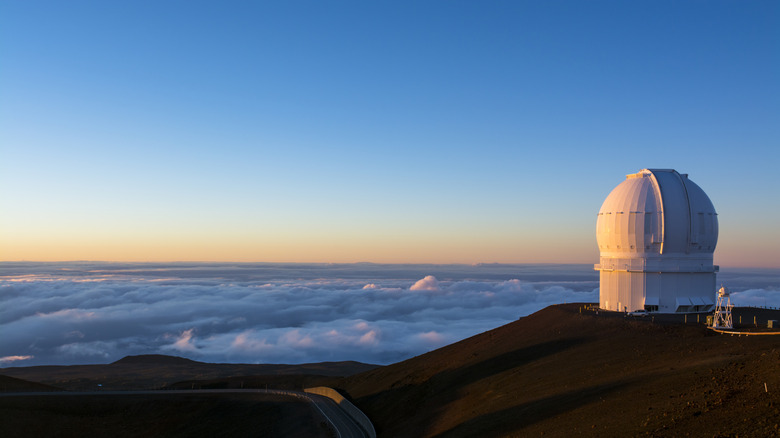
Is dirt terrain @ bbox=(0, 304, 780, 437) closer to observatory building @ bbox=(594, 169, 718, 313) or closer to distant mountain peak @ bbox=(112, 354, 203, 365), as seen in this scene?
observatory building @ bbox=(594, 169, 718, 313)

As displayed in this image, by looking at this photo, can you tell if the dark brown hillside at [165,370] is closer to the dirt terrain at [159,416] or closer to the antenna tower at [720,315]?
the dirt terrain at [159,416]

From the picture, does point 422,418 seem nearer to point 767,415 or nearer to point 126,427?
point 767,415

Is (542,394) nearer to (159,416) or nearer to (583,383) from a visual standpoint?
(583,383)

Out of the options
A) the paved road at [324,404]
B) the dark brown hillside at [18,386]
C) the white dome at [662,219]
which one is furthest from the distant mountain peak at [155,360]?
the white dome at [662,219]

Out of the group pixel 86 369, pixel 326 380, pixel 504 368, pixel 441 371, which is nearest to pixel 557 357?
pixel 504 368

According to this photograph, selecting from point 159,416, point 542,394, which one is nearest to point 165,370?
point 159,416

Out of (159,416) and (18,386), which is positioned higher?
(159,416)

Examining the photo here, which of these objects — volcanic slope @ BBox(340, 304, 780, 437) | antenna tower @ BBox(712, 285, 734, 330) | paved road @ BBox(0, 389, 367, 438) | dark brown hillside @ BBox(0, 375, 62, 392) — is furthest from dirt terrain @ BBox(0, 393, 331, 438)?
antenna tower @ BBox(712, 285, 734, 330)
